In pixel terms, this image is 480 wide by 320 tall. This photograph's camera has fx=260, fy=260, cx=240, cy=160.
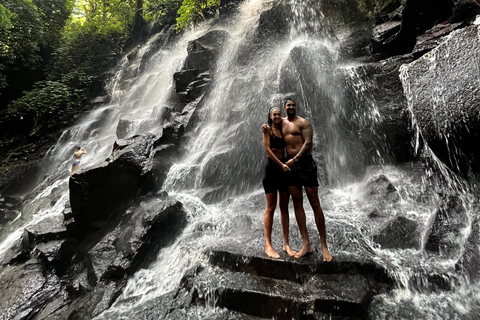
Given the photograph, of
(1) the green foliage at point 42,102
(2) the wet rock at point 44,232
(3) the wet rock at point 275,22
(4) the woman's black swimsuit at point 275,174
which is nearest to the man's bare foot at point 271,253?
(4) the woman's black swimsuit at point 275,174

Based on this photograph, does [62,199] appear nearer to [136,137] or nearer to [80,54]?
[136,137]

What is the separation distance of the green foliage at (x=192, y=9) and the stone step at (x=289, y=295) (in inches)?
684

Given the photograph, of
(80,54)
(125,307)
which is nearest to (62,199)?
(125,307)

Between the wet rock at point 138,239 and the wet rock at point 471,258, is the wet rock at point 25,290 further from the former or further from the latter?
the wet rock at point 471,258

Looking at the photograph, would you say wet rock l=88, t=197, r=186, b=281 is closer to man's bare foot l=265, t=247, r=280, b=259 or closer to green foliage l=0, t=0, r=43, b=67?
man's bare foot l=265, t=247, r=280, b=259

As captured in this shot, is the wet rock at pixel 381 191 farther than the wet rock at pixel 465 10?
No

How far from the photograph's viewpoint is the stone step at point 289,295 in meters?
3.40

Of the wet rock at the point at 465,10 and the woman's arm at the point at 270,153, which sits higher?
the wet rock at the point at 465,10

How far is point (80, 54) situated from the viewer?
67.2ft

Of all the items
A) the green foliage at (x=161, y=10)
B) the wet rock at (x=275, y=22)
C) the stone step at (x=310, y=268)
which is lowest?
the stone step at (x=310, y=268)

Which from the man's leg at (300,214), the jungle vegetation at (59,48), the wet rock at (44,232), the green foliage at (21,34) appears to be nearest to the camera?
the man's leg at (300,214)

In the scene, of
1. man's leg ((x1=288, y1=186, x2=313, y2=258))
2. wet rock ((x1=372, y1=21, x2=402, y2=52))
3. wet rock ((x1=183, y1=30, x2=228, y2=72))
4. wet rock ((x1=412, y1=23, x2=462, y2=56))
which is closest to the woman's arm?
man's leg ((x1=288, y1=186, x2=313, y2=258))

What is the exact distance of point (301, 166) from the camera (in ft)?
12.5

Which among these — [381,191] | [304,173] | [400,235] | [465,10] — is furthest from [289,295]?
[465,10]
